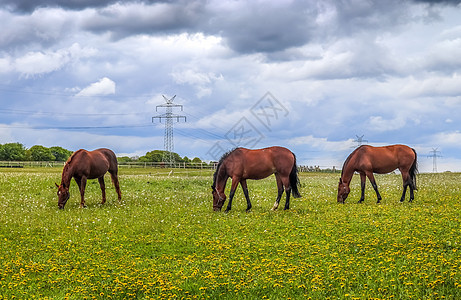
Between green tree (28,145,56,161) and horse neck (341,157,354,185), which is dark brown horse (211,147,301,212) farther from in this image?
green tree (28,145,56,161)

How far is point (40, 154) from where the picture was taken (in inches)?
5000

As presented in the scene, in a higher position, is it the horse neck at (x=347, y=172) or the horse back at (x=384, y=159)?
the horse back at (x=384, y=159)

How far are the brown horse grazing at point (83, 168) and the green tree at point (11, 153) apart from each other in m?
107

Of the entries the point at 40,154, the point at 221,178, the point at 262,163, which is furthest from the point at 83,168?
the point at 40,154

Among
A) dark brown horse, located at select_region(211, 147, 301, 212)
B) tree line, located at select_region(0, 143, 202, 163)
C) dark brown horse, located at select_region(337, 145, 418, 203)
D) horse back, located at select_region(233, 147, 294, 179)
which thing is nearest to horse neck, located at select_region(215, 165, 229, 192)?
dark brown horse, located at select_region(211, 147, 301, 212)

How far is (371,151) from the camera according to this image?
22312 millimetres

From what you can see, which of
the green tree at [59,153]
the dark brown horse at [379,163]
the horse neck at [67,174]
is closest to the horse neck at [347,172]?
the dark brown horse at [379,163]

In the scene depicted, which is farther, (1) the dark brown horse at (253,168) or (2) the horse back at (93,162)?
(2) the horse back at (93,162)

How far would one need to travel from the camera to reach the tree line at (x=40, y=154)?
11175 cm

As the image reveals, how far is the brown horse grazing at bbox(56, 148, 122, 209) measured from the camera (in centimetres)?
2189

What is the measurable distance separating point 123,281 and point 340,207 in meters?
11.6

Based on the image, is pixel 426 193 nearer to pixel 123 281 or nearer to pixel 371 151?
pixel 371 151

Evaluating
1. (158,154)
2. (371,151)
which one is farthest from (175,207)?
(158,154)

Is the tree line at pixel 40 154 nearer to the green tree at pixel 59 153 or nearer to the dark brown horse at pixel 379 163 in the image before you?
the green tree at pixel 59 153
